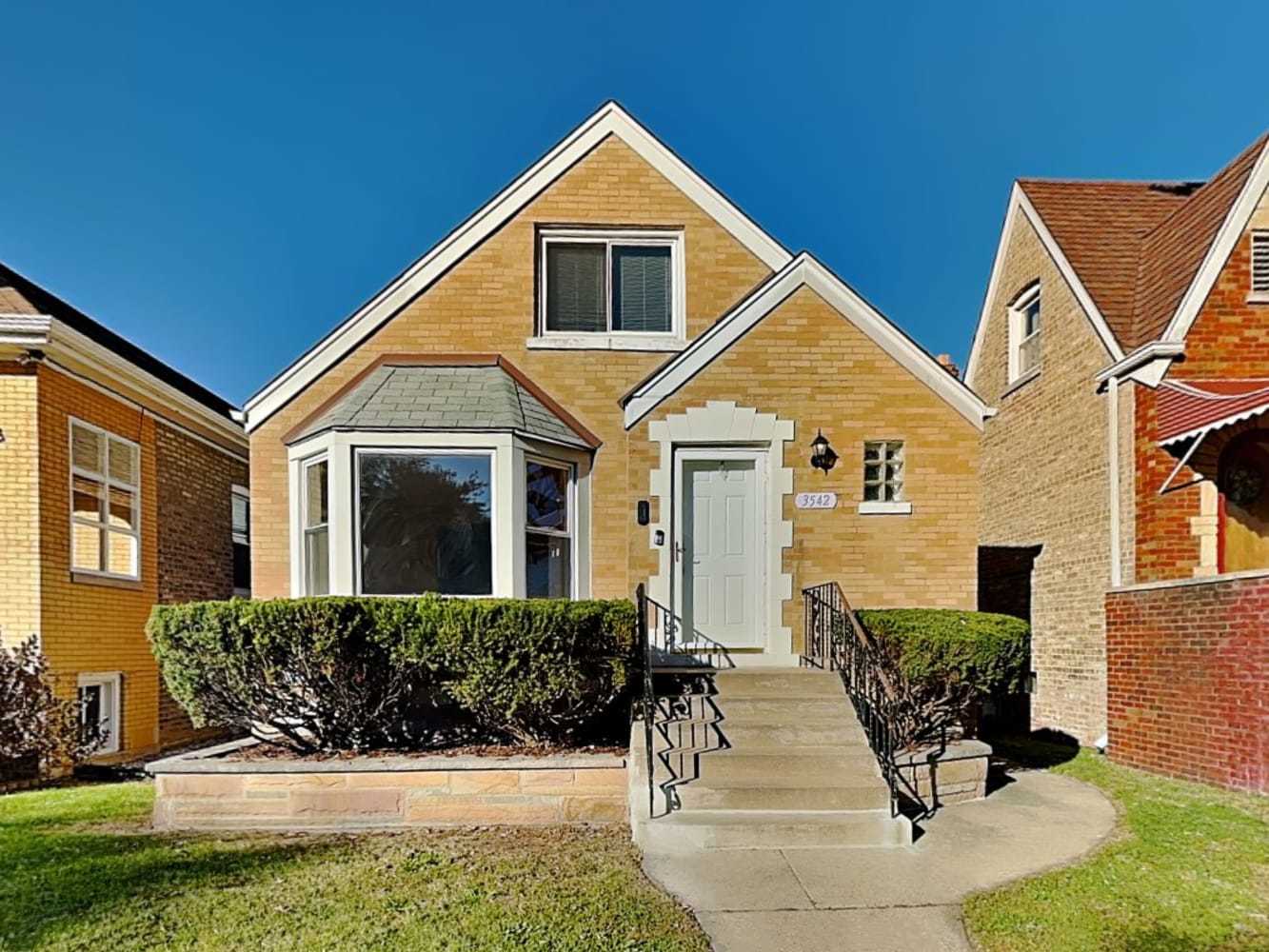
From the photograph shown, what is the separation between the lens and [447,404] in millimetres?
9219

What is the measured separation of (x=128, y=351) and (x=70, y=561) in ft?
15.4

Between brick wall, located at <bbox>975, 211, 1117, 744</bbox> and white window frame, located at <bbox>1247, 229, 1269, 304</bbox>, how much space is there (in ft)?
5.65

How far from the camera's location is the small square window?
369 inches

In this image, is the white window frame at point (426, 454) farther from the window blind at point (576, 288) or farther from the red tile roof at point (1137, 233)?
the red tile roof at point (1137, 233)

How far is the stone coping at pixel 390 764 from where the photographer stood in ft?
21.9

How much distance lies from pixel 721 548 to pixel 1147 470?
17.4 ft

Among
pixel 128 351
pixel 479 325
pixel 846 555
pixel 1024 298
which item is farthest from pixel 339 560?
pixel 1024 298

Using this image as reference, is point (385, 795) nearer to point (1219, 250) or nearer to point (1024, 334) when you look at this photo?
point (1219, 250)

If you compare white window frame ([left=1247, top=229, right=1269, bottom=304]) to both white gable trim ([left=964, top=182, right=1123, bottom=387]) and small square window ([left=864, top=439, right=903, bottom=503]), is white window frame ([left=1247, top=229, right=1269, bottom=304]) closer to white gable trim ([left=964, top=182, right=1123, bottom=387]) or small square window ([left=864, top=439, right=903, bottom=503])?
white gable trim ([left=964, top=182, right=1123, bottom=387])

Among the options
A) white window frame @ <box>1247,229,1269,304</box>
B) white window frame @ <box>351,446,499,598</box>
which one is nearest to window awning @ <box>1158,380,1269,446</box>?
white window frame @ <box>1247,229,1269,304</box>

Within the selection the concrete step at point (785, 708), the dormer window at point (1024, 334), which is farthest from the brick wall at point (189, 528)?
the dormer window at point (1024, 334)

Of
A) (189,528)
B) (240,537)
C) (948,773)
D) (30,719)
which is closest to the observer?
(948,773)

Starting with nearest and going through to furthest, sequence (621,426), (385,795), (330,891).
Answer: (330,891) < (385,795) < (621,426)

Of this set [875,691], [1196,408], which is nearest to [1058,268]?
[1196,408]
